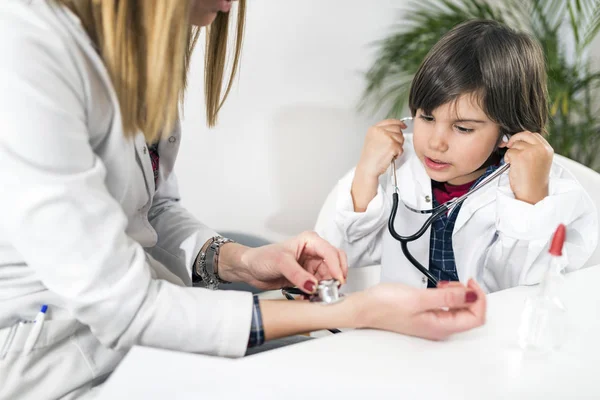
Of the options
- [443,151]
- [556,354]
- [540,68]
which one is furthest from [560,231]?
[540,68]

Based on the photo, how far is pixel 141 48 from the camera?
0.80m

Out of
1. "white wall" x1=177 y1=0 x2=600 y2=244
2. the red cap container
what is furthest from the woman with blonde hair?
"white wall" x1=177 y1=0 x2=600 y2=244

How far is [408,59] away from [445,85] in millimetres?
819

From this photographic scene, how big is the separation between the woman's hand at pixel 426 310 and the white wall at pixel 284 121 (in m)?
1.21

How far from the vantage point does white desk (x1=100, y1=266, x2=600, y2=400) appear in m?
0.68

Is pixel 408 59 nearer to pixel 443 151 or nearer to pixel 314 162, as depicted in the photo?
pixel 314 162

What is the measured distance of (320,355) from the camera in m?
0.75

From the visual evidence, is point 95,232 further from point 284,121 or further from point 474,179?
point 284,121

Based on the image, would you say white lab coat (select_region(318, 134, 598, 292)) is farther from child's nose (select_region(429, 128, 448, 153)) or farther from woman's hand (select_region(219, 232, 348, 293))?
woman's hand (select_region(219, 232, 348, 293))

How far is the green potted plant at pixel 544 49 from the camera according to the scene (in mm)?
1981

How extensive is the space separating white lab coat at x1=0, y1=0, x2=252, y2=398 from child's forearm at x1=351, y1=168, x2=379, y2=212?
60cm

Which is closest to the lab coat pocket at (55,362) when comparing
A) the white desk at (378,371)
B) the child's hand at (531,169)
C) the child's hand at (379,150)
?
the white desk at (378,371)

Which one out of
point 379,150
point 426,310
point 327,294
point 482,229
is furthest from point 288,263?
point 482,229

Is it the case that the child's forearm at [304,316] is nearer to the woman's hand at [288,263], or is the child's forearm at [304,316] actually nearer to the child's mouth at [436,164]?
the woman's hand at [288,263]
